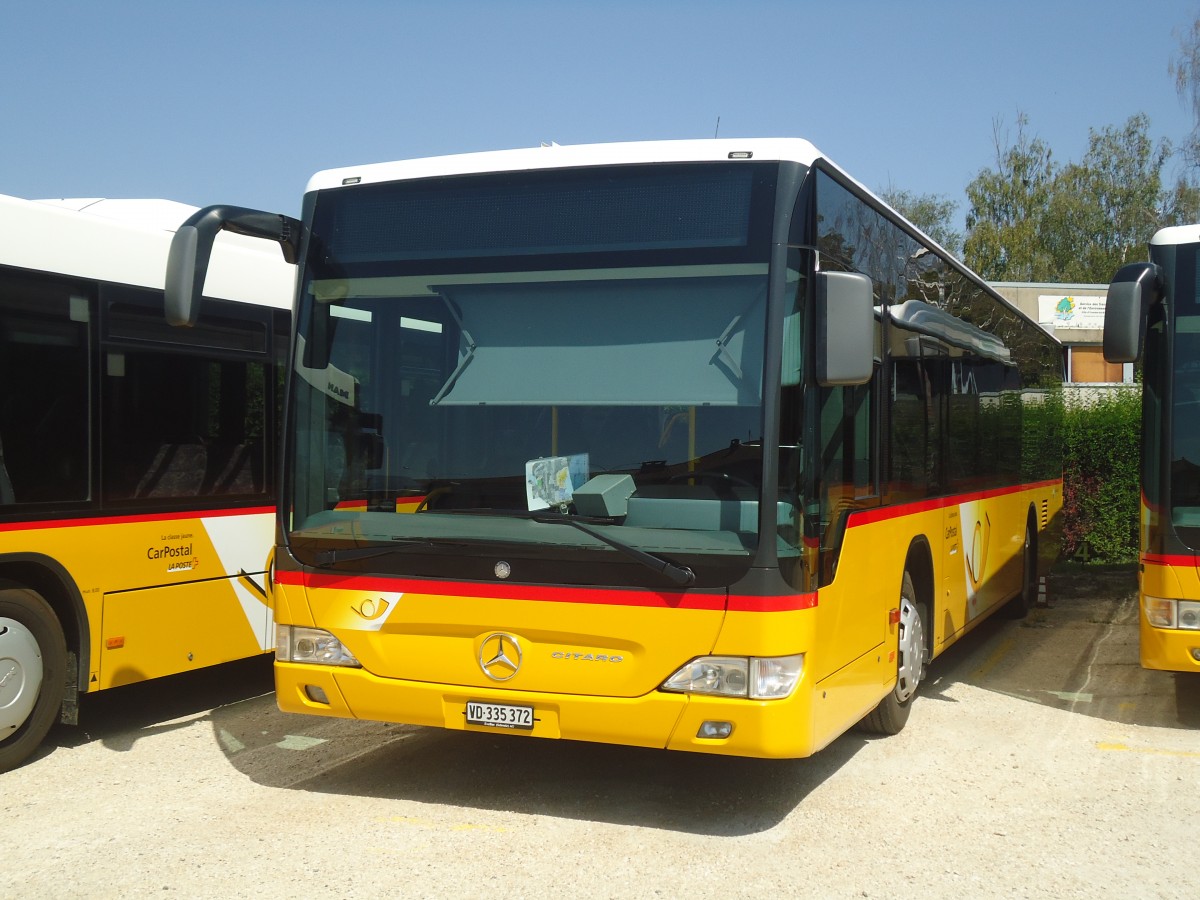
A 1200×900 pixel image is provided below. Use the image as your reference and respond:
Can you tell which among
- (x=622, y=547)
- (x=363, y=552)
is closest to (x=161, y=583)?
(x=363, y=552)

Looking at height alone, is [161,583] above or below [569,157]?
below

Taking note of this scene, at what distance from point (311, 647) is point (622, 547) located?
5.48 feet

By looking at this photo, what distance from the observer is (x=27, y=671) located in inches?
277

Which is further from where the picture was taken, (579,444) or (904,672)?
(904,672)

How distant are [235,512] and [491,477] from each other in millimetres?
3293

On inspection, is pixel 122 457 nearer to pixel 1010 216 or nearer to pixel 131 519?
pixel 131 519

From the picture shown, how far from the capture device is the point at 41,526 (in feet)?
22.9

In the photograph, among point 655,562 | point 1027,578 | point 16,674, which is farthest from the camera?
point 1027,578

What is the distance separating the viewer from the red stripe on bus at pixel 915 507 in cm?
655

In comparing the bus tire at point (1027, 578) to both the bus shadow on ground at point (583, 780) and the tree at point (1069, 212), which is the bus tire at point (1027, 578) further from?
the tree at point (1069, 212)

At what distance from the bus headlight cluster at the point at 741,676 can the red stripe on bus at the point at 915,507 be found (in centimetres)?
109

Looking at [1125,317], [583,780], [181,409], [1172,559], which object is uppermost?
[1125,317]

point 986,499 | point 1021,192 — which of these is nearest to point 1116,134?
point 1021,192

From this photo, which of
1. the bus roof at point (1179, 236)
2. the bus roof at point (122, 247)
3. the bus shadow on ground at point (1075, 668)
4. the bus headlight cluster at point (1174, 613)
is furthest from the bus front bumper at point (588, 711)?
the bus roof at point (1179, 236)
